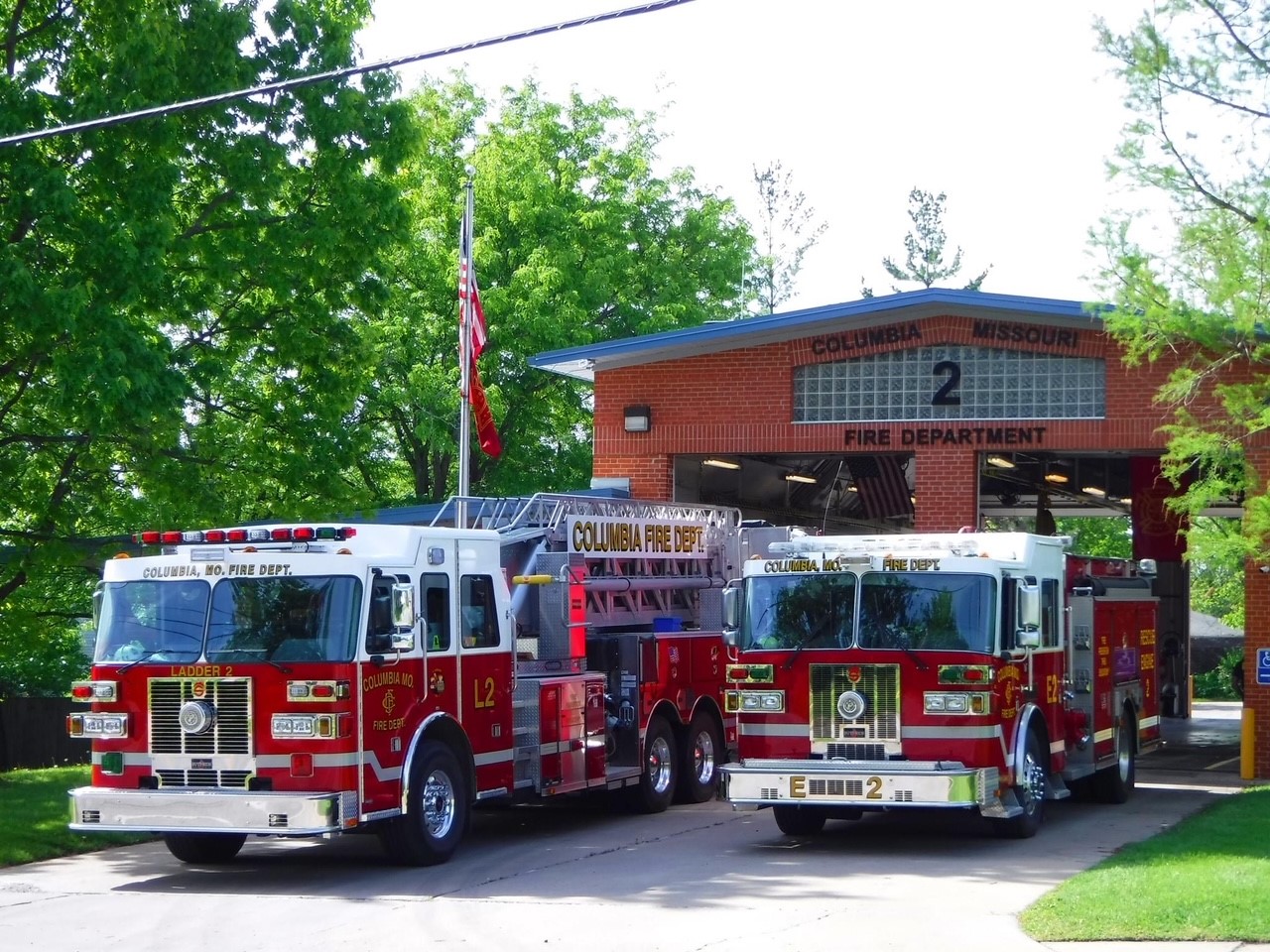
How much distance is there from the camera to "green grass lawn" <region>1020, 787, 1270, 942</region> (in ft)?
33.1

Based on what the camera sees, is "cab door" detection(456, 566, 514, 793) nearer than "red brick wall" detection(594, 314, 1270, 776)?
Yes

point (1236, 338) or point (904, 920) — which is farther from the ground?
point (1236, 338)

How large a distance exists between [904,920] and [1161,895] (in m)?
1.73

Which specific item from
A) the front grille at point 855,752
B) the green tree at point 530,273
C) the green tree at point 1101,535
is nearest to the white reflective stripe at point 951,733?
the front grille at point 855,752

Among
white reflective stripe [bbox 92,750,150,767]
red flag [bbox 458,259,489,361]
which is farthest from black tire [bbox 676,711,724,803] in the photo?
red flag [bbox 458,259,489,361]

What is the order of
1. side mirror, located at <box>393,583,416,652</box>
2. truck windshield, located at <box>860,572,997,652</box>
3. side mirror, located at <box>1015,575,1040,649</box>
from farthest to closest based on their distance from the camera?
side mirror, located at <box>1015,575,1040,649</box> → truck windshield, located at <box>860,572,997,652</box> → side mirror, located at <box>393,583,416,652</box>

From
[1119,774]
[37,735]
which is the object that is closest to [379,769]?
→ [1119,774]

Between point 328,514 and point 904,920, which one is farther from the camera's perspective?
point 328,514

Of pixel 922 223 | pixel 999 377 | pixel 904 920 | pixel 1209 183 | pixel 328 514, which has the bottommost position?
pixel 904 920

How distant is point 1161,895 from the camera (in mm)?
10945

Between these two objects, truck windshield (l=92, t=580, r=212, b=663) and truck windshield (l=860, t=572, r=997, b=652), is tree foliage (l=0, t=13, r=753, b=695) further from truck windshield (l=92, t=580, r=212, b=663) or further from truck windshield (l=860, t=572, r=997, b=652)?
truck windshield (l=860, t=572, r=997, b=652)

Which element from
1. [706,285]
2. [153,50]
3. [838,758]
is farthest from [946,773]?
[706,285]

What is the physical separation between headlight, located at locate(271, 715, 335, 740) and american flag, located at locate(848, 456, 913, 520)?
1699cm

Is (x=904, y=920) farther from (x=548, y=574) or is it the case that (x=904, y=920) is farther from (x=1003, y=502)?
(x=1003, y=502)
